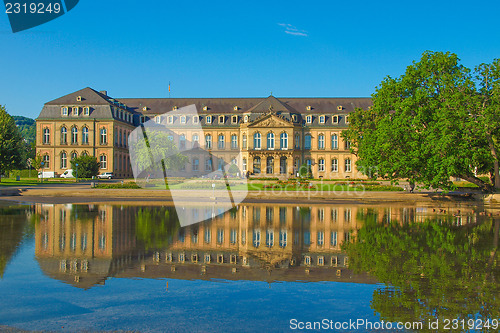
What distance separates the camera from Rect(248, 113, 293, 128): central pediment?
84.8 metres

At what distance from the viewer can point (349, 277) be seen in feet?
37.5

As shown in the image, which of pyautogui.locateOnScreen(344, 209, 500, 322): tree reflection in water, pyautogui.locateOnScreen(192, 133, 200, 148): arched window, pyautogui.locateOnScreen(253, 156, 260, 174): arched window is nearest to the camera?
pyautogui.locateOnScreen(344, 209, 500, 322): tree reflection in water

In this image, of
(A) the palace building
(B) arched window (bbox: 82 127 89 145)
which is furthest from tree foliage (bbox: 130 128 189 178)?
(B) arched window (bbox: 82 127 89 145)

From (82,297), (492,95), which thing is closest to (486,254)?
(82,297)

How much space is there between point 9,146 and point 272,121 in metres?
45.8

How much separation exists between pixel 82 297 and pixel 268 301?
4080mm

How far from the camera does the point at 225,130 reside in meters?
91.7

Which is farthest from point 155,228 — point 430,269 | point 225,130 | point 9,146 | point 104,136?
point 225,130

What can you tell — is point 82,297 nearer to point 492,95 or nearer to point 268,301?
point 268,301

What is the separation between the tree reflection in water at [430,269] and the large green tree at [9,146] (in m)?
54.5

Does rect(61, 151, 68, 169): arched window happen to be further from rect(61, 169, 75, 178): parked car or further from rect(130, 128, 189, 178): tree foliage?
rect(130, 128, 189, 178): tree foliage

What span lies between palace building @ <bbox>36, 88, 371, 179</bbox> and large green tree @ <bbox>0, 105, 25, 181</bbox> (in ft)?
61.9

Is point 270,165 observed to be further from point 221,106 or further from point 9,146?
point 9,146

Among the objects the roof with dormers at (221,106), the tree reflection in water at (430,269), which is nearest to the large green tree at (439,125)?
the tree reflection in water at (430,269)
